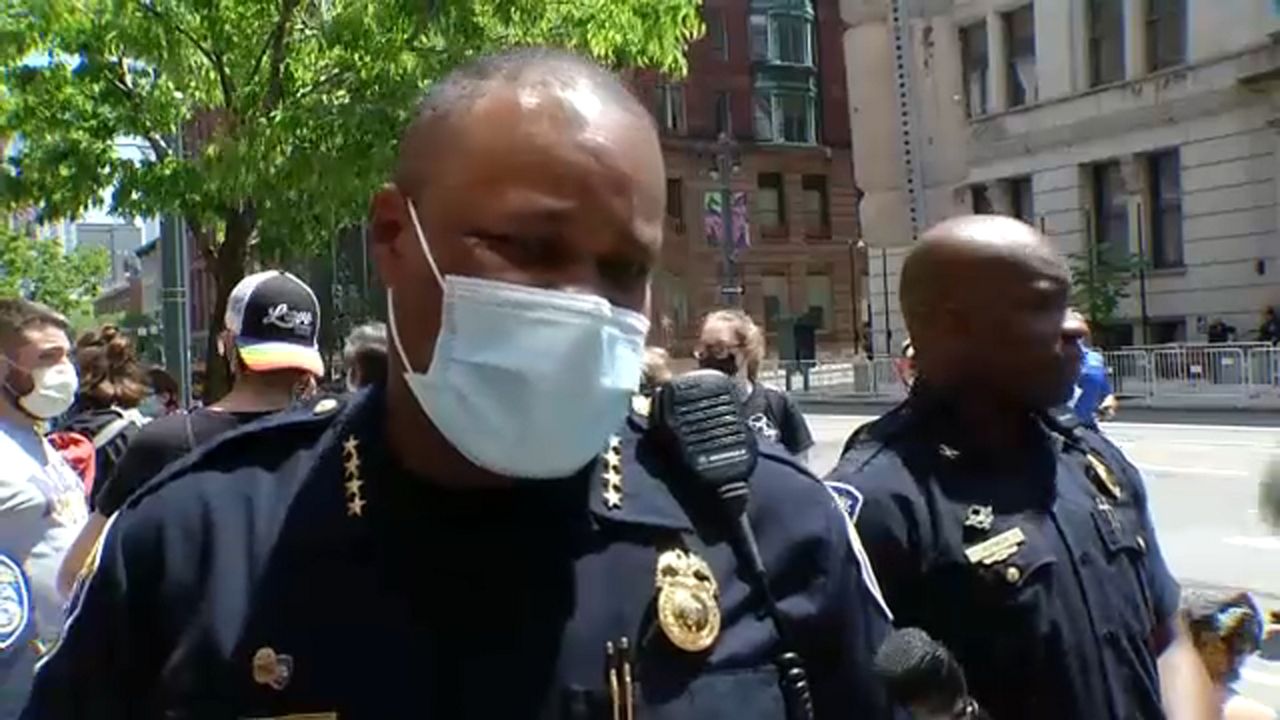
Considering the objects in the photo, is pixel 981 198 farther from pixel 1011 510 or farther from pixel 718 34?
pixel 1011 510

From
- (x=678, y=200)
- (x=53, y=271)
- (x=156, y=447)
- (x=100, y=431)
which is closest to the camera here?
(x=156, y=447)

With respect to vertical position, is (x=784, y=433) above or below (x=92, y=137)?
below

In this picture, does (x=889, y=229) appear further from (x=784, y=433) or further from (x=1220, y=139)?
(x=1220, y=139)

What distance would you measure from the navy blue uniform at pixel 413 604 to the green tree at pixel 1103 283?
1207 inches

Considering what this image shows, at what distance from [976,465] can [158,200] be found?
7314mm

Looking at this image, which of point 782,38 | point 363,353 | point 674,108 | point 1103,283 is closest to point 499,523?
point 363,353

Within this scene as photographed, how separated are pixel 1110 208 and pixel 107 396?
3062 centimetres

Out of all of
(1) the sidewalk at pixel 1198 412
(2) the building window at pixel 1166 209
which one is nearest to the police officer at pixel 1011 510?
(1) the sidewalk at pixel 1198 412

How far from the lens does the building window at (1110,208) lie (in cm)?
3381

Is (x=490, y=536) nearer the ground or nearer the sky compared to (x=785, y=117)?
nearer the ground

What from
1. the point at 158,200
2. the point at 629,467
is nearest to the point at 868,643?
the point at 629,467

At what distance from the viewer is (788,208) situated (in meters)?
61.7

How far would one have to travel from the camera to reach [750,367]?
7969 millimetres

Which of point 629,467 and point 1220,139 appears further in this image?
point 1220,139
